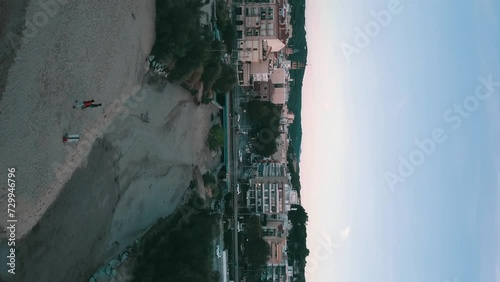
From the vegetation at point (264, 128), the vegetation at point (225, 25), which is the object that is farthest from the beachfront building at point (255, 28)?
the vegetation at point (264, 128)

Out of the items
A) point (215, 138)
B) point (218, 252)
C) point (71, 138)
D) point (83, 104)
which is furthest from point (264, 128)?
point (71, 138)

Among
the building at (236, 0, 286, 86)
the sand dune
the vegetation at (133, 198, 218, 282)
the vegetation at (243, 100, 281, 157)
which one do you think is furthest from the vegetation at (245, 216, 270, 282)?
the sand dune

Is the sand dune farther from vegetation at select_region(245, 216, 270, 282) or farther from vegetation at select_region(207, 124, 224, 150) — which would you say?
vegetation at select_region(245, 216, 270, 282)

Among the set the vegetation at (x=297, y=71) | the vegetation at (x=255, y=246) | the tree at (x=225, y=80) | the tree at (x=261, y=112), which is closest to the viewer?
the tree at (x=225, y=80)

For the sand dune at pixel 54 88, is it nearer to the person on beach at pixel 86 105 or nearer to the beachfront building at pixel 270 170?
the person on beach at pixel 86 105

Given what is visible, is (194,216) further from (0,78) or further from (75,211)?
(0,78)

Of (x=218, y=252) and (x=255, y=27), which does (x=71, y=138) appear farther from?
(x=255, y=27)

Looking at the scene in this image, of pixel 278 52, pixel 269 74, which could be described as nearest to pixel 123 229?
pixel 269 74

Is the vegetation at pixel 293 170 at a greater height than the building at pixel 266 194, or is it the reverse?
the vegetation at pixel 293 170

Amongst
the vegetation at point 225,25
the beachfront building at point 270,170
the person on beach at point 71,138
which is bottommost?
the person on beach at point 71,138
